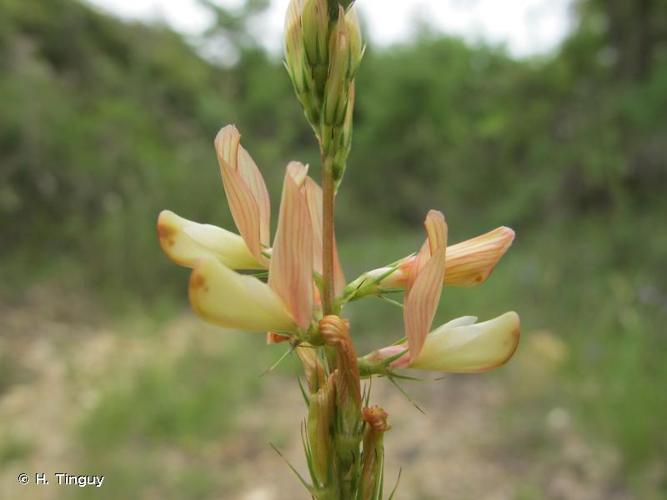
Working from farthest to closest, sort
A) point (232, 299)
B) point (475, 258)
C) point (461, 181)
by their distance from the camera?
point (461, 181) < point (475, 258) < point (232, 299)

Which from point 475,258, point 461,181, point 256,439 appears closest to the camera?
point 475,258

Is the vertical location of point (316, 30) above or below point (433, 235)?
above

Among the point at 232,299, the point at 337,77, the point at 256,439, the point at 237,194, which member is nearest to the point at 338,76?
the point at 337,77

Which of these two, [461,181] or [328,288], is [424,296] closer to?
[328,288]

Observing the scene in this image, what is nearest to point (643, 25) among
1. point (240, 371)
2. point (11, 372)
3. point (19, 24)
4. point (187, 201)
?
point (187, 201)

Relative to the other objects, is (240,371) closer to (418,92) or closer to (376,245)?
(376,245)

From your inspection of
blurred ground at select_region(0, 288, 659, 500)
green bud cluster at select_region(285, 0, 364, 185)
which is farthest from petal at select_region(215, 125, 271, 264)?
blurred ground at select_region(0, 288, 659, 500)

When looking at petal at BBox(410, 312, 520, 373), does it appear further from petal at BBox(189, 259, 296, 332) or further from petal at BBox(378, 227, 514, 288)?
petal at BBox(189, 259, 296, 332)
